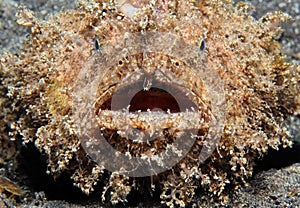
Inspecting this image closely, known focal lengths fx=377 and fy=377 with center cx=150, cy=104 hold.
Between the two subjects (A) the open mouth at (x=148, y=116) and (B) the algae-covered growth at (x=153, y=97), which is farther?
(B) the algae-covered growth at (x=153, y=97)

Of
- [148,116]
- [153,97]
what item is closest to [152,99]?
[153,97]

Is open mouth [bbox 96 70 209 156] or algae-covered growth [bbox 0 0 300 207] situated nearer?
open mouth [bbox 96 70 209 156]

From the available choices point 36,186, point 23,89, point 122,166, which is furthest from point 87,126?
point 36,186

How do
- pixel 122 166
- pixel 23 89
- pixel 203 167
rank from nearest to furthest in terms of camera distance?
pixel 122 166 < pixel 203 167 < pixel 23 89

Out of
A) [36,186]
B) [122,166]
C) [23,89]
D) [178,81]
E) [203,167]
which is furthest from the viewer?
[36,186]

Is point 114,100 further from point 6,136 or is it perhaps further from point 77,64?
point 6,136

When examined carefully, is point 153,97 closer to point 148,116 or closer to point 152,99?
point 152,99
